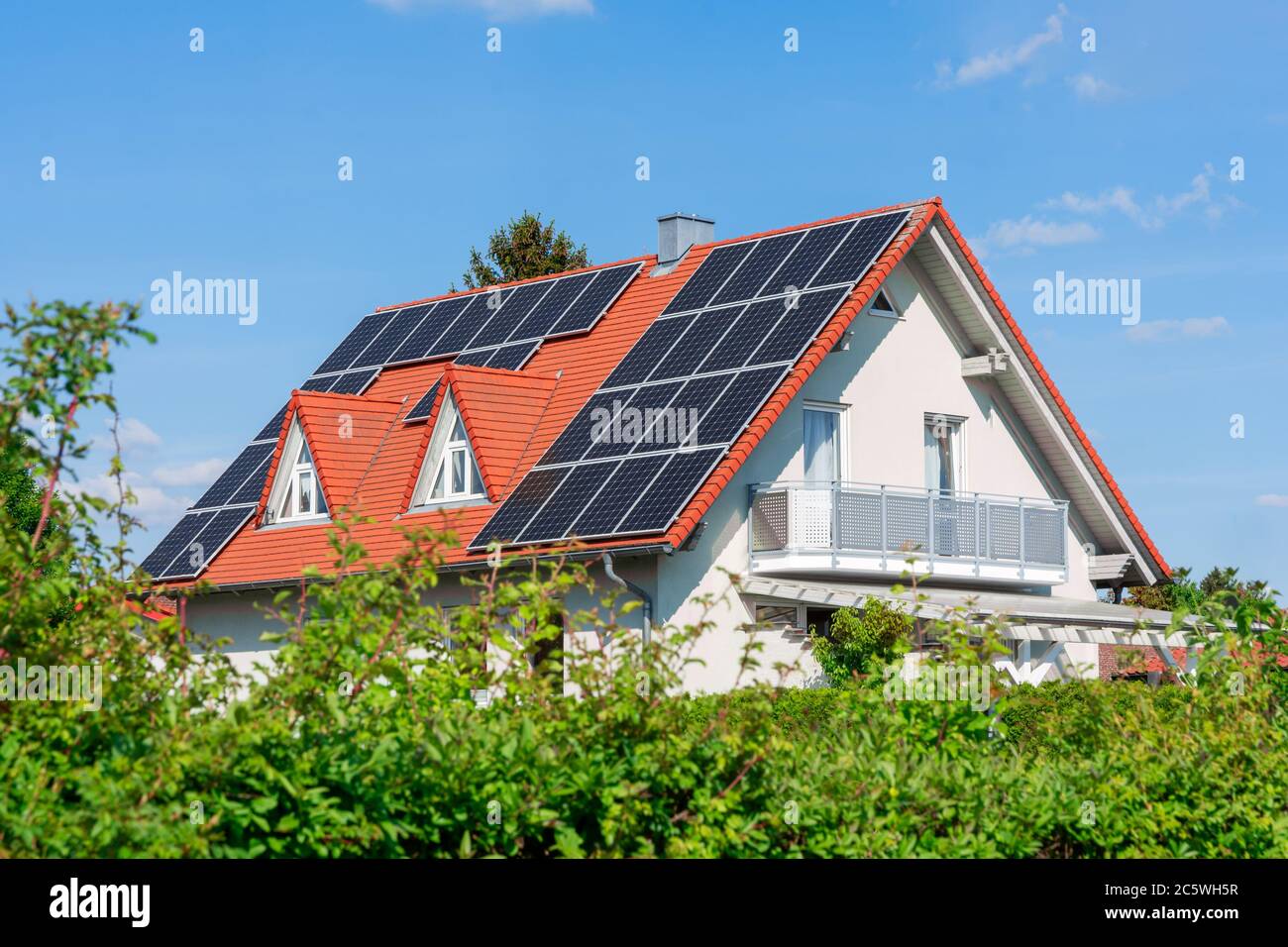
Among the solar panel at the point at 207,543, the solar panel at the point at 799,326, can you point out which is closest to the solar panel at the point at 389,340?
the solar panel at the point at 207,543

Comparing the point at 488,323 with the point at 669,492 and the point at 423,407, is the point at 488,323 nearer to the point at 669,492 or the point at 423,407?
the point at 423,407

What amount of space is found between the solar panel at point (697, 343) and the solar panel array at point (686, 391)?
0.07 ft

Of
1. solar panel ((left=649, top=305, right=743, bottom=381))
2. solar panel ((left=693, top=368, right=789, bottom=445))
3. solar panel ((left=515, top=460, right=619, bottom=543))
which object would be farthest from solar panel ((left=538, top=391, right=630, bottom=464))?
solar panel ((left=693, top=368, right=789, bottom=445))

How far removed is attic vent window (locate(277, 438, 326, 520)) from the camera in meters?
28.7

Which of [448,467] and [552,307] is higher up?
[552,307]

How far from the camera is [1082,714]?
997 cm

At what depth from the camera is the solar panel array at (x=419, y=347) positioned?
2948 centimetres

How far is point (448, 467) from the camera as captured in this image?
26.6 m

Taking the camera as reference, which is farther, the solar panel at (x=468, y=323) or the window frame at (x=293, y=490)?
the solar panel at (x=468, y=323)

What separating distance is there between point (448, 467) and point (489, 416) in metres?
1.10

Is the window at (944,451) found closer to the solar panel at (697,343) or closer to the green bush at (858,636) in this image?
the solar panel at (697,343)

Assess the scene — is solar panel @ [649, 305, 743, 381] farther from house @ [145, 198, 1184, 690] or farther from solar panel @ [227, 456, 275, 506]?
solar panel @ [227, 456, 275, 506]

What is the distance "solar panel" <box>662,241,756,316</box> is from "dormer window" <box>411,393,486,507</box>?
398 cm

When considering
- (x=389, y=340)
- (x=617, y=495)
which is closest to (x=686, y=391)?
(x=617, y=495)
